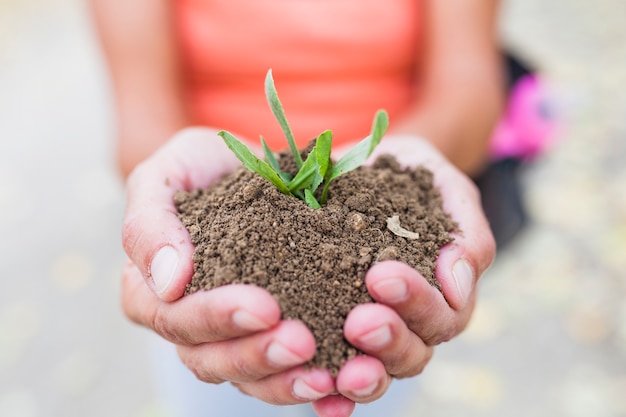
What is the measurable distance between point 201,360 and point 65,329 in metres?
2.49

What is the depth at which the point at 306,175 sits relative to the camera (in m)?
1.42

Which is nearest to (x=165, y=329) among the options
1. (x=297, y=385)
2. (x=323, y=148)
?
(x=297, y=385)

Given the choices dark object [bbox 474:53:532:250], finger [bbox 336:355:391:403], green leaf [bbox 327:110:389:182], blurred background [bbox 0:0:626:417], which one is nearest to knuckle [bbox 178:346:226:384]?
finger [bbox 336:355:391:403]

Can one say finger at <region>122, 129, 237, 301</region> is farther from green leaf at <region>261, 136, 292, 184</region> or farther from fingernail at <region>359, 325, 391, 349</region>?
fingernail at <region>359, 325, 391, 349</region>

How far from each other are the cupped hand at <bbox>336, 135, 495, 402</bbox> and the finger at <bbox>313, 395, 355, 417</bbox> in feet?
0.14

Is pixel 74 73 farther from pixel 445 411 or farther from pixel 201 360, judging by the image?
pixel 201 360

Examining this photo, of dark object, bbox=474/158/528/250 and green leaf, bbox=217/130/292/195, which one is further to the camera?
dark object, bbox=474/158/528/250

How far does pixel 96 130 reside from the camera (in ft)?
15.7

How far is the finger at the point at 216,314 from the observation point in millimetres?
1125

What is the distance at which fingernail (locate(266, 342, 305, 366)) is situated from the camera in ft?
3.70

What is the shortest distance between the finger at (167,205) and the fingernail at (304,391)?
0.32 metres

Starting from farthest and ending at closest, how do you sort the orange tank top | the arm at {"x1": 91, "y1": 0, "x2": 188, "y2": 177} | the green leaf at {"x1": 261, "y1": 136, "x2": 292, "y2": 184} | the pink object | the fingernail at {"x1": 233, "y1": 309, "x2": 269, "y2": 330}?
the pink object
the orange tank top
the arm at {"x1": 91, "y1": 0, "x2": 188, "y2": 177}
the green leaf at {"x1": 261, "y1": 136, "x2": 292, "y2": 184}
the fingernail at {"x1": 233, "y1": 309, "x2": 269, "y2": 330}

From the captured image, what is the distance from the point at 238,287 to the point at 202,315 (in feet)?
0.33

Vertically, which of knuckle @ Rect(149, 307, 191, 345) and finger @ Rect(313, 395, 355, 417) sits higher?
knuckle @ Rect(149, 307, 191, 345)
